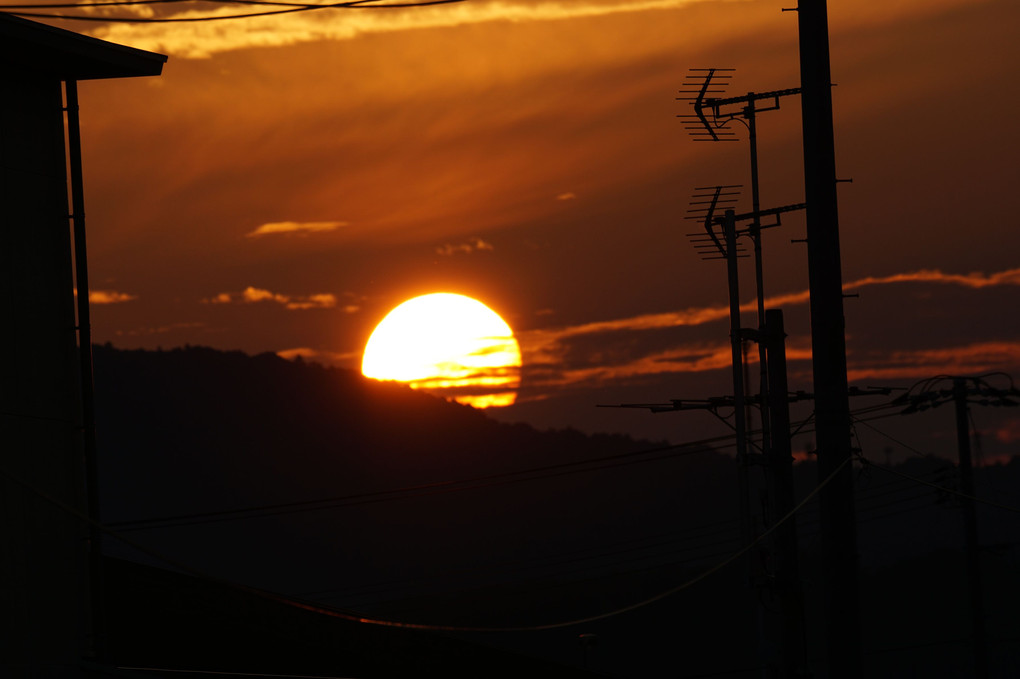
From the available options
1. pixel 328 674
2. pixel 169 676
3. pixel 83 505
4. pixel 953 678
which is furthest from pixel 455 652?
pixel 953 678

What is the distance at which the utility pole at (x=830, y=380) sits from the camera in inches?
579

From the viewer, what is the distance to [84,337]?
17859 millimetres

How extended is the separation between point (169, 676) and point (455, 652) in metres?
8.16

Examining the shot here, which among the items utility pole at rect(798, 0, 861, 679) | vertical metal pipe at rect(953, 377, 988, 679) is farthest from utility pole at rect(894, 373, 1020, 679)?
utility pole at rect(798, 0, 861, 679)

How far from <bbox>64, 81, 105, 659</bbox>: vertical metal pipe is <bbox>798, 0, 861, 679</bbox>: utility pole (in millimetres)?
9903

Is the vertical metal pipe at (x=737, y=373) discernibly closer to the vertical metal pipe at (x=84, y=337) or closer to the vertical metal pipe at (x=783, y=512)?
the vertical metal pipe at (x=783, y=512)

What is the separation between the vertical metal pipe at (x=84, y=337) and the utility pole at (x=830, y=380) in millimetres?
9903

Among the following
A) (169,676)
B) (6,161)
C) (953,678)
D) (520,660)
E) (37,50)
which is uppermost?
(37,50)

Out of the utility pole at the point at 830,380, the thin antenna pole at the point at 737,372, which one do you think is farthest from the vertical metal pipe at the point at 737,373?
the utility pole at the point at 830,380

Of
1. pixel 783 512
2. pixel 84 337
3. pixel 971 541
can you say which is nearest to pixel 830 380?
pixel 783 512

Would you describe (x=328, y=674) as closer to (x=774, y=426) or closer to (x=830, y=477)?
(x=774, y=426)

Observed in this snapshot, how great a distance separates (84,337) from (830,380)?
10230 mm

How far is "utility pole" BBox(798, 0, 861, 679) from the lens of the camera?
14.7 m

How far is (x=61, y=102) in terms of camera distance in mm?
17859
